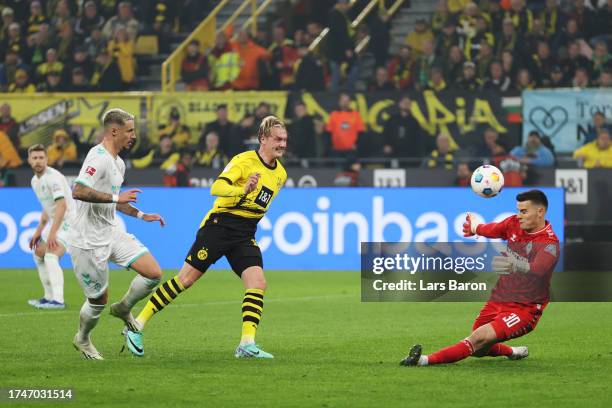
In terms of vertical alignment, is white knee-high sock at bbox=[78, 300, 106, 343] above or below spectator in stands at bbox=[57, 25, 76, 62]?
below

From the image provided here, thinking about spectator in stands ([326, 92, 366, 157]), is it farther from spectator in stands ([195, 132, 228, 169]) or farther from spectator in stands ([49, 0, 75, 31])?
spectator in stands ([49, 0, 75, 31])

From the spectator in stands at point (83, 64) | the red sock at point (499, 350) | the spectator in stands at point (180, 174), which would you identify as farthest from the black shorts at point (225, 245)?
the spectator in stands at point (83, 64)

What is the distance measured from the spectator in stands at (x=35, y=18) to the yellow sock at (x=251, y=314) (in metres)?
19.5

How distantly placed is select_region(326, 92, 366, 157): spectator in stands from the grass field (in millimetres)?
7015

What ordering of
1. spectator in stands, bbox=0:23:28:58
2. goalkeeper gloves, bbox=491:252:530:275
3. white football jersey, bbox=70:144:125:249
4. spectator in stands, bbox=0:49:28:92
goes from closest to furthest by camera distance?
goalkeeper gloves, bbox=491:252:530:275 < white football jersey, bbox=70:144:125:249 < spectator in stands, bbox=0:49:28:92 < spectator in stands, bbox=0:23:28:58

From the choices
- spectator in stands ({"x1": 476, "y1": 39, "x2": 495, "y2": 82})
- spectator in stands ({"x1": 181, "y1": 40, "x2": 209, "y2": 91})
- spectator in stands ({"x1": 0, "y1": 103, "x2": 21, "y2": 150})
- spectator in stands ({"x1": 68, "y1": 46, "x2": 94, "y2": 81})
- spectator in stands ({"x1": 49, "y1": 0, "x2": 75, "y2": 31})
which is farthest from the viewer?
spectator in stands ({"x1": 49, "y1": 0, "x2": 75, "y2": 31})

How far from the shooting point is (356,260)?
1984 centimetres

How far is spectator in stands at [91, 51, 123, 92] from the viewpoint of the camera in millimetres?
25953

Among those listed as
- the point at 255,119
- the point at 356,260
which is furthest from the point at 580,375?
the point at 255,119

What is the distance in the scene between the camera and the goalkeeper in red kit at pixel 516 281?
29.9 ft

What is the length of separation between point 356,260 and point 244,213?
387 inches

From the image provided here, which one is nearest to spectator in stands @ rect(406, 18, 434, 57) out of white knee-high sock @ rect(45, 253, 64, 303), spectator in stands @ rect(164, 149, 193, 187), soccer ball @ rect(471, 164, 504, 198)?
spectator in stands @ rect(164, 149, 193, 187)

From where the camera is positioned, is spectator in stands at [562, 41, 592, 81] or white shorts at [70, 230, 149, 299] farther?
spectator in stands at [562, 41, 592, 81]

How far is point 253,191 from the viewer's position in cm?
1002
